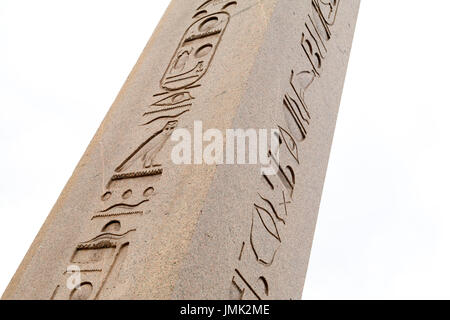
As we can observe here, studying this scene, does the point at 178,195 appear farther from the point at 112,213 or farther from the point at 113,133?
the point at 113,133

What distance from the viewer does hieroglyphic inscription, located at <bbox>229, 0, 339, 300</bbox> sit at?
2422 mm

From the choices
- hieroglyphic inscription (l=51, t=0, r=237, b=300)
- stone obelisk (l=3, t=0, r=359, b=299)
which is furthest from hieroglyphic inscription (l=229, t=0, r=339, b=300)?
hieroglyphic inscription (l=51, t=0, r=237, b=300)

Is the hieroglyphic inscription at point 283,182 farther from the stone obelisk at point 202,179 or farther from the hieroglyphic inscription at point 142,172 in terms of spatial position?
the hieroglyphic inscription at point 142,172

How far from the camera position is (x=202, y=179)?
2.31 metres

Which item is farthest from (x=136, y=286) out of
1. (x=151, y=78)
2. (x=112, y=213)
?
(x=151, y=78)

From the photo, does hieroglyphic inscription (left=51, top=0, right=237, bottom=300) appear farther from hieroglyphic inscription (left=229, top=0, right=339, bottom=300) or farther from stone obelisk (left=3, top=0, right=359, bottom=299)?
hieroglyphic inscription (left=229, top=0, right=339, bottom=300)

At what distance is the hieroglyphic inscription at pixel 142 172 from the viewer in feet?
7.63

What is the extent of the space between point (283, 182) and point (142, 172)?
0.65 metres

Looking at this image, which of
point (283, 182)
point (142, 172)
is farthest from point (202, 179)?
A: point (283, 182)

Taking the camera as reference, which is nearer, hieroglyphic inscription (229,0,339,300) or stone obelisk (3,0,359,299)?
stone obelisk (3,0,359,299)

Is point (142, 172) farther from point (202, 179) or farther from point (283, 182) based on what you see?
point (283, 182)

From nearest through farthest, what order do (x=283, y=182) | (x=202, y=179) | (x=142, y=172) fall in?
(x=202, y=179) < (x=142, y=172) < (x=283, y=182)

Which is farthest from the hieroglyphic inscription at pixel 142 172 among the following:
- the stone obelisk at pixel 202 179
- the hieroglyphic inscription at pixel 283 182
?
the hieroglyphic inscription at pixel 283 182

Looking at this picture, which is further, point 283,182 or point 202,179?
point 283,182
